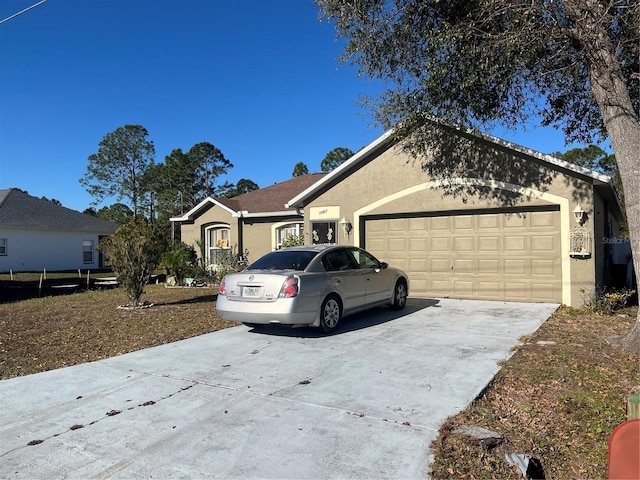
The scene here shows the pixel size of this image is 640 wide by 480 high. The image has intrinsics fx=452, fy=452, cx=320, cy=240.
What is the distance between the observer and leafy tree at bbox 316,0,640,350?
6914mm

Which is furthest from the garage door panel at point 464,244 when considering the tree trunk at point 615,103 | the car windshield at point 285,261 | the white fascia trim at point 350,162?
the car windshield at point 285,261

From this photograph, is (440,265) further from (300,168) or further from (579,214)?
(300,168)

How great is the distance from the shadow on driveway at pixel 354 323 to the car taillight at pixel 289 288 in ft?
3.16

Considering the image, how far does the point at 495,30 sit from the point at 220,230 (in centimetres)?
1415

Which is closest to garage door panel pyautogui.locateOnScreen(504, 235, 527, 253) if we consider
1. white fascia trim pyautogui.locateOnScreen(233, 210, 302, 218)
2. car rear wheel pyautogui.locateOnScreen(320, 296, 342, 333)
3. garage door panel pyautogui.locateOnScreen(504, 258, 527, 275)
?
garage door panel pyautogui.locateOnScreen(504, 258, 527, 275)

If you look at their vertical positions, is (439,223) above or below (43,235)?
below

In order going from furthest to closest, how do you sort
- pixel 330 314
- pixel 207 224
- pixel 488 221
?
pixel 207 224
pixel 488 221
pixel 330 314

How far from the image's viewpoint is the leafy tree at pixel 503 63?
6914 mm

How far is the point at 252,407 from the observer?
15.0 ft

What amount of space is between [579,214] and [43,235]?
2955 centimetres

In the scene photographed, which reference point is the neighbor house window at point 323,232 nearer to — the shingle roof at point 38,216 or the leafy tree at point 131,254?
the leafy tree at point 131,254

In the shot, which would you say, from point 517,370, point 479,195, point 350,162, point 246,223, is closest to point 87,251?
point 246,223

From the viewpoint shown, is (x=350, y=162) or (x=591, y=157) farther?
(x=591, y=157)

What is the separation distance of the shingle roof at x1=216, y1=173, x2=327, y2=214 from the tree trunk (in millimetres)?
11799
